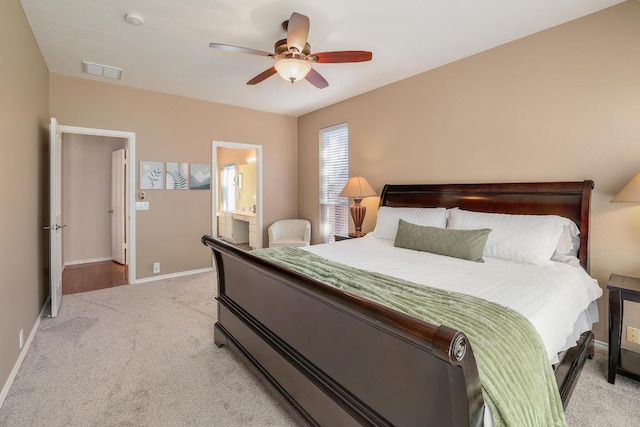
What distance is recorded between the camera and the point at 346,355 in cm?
143

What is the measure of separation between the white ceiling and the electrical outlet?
249 centimetres

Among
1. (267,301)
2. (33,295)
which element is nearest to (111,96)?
(33,295)

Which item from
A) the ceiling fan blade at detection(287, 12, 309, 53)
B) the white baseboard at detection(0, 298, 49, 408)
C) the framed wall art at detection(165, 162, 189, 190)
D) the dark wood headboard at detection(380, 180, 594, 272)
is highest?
the ceiling fan blade at detection(287, 12, 309, 53)

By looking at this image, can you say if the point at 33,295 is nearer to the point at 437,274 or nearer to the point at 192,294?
the point at 192,294

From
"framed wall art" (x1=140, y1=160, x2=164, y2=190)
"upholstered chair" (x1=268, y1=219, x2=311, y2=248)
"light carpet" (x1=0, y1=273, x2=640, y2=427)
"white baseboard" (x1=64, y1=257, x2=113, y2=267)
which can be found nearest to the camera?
"light carpet" (x1=0, y1=273, x2=640, y2=427)

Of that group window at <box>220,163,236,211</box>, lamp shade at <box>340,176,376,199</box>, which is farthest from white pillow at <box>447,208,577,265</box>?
window at <box>220,163,236,211</box>

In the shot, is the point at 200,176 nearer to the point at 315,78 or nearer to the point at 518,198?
the point at 315,78

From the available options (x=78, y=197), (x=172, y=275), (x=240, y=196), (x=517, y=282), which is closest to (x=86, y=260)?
(x=78, y=197)

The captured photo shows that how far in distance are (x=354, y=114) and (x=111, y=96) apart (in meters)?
3.31

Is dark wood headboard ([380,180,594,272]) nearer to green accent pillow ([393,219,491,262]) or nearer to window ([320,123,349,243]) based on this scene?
green accent pillow ([393,219,491,262])

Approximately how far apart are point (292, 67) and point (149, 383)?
2.56 metres

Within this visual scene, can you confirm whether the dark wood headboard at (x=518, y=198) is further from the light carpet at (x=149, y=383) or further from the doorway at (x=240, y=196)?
the doorway at (x=240, y=196)

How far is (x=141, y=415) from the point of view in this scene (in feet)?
5.99

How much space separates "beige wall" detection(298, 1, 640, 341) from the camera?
2.38 m
